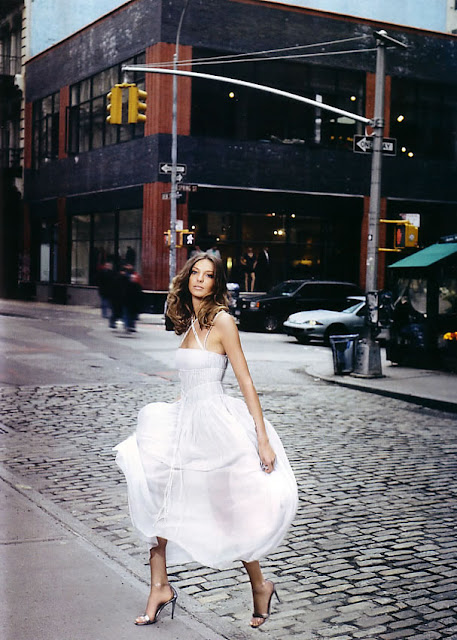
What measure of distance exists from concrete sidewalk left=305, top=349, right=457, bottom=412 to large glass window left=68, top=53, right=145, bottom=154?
62.6ft

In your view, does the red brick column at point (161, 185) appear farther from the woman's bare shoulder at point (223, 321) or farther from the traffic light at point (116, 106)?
the woman's bare shoulder at point (223, 321)

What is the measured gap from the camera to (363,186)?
3478 cm

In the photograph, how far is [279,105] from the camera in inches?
1314

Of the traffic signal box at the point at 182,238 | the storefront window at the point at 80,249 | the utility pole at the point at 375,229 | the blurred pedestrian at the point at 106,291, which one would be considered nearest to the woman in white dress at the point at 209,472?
the utility pole at the point at 375,229

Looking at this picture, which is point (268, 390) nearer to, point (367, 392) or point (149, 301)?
point (367, 392)

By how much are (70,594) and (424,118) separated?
113 feet

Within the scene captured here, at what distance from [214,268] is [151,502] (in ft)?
4.11

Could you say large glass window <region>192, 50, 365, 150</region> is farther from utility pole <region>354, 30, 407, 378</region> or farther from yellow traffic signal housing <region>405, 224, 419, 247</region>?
utility pole <region>354, 30, 407, 378</region>

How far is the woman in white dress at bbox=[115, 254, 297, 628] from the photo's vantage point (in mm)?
4113

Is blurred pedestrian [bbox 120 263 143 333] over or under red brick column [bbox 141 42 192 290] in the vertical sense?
under

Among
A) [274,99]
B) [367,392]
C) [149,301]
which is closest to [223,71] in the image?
[274,99]

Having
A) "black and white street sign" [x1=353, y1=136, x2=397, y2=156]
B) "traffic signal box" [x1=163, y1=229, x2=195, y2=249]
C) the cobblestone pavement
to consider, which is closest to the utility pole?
"black and white street sign" [x1=353, y1=136, x2=397, y2=156]

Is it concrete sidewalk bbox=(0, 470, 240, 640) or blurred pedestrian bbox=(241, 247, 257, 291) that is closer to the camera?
concrete sidewalk bbox=(0, 470, 240, 640)

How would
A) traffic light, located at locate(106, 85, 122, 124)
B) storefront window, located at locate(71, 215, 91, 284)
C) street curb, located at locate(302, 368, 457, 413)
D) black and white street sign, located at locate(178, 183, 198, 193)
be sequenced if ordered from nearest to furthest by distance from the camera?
street curb, located at locate(302, 368, 457, 413)
traffic light, located at locate(106, 85, 122, 124)
black and white street sign, located at locate(178, 183, 198, 193)
storefront window, located at locate(71, 215, 91, 284)
